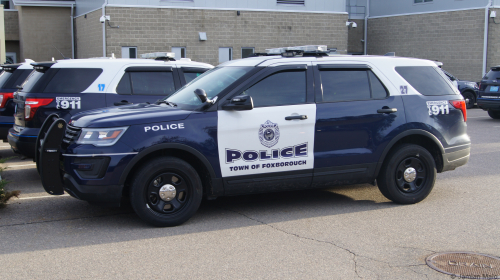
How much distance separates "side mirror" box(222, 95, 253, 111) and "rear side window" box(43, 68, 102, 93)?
3227 millimetres

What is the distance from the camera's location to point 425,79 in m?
6.87

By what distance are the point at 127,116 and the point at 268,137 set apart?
1.55m

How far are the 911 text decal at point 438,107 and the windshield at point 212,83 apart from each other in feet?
7.82

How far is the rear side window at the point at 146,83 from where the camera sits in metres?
8.30

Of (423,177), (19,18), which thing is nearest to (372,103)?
(423,177)

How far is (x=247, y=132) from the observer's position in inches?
229

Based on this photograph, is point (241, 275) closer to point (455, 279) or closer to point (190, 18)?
point (455, 279)

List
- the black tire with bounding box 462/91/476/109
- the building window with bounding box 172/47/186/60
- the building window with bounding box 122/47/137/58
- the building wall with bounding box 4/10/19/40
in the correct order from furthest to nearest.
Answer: the building wall with bounding box 4/10/19/40
the black tire with bounding box 462/91/476/109
the building window with bounding box 172/47/186/60
the building window with bounding box 122/47/137/58

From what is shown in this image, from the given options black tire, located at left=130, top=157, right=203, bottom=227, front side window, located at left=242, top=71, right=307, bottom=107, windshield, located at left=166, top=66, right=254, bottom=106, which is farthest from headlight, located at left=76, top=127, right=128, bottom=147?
→ front side window, located at left=242, top=71, right=307, bottom=107

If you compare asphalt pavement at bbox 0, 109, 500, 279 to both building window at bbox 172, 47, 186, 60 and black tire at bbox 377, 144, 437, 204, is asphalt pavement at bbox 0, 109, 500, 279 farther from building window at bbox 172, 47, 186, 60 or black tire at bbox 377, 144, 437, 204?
building window at bbox 172, 47, 186, 60

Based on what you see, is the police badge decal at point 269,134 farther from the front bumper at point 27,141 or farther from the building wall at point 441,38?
the building wall at point 441,38

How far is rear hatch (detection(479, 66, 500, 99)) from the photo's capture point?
1698cm

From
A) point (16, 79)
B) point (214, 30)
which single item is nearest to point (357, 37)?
point (214, 30)

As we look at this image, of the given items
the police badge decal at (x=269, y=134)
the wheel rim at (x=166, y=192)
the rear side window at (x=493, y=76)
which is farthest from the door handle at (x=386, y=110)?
the rear side window at (x=493, y=76)
